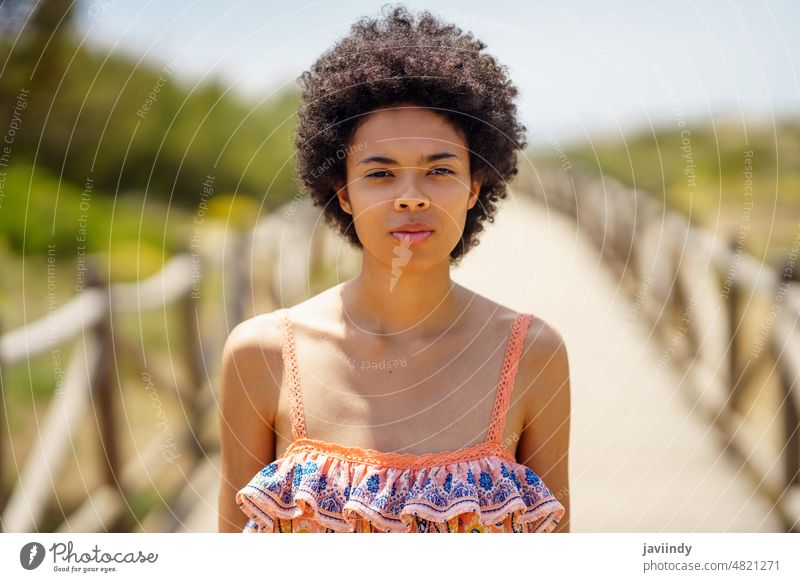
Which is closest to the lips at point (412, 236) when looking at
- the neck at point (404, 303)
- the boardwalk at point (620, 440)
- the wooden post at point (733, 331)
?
the neck at point (404, 303)

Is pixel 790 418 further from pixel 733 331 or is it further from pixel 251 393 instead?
pixel 251 393

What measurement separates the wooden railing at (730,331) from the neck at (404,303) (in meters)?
1.96

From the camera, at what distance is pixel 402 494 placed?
147 centimetres

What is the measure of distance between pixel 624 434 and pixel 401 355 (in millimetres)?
2412

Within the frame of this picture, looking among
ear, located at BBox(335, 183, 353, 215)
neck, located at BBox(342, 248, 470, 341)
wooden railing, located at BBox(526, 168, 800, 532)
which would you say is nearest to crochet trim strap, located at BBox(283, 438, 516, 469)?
A: neck, located at BBox(342, 248, 470, 341)

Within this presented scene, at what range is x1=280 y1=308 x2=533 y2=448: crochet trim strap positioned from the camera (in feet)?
4.91

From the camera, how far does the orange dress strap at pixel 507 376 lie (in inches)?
58.9

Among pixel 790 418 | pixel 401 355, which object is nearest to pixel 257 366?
pixel 401 355

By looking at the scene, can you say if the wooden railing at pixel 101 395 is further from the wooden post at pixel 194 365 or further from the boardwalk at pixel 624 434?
the boardwalk at pixel 624 434

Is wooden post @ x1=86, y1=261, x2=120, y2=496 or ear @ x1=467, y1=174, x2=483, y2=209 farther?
wooden post @ x1=86, y1=261, x2=120, y2=496

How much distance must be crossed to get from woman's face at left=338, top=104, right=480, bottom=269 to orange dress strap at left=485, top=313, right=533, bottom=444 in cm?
20

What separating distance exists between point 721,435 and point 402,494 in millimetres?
2896

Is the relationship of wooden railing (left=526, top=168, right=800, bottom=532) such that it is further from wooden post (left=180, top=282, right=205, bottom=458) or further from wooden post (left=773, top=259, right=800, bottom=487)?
wooden post (left=180, top=282, right=205, bottom=458)

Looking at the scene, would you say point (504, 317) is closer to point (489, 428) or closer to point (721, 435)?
point (489, 428)
